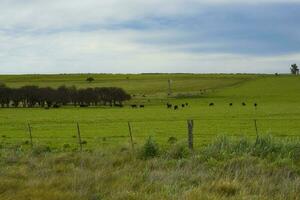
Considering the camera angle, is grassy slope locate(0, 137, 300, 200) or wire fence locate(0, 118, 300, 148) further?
wire fence locate(0, 118, 300, 148)

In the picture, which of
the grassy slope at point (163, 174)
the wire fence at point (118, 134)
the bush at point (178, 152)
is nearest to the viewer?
the grassy slope at point (163, 174)

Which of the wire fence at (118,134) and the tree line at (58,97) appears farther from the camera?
the tree line at (58,97)

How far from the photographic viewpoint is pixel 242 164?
14.2 meters

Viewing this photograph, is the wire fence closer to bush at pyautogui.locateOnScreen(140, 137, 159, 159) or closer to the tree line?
bush at pyautogui.locateOnScreen(140, 137, 159, 159)

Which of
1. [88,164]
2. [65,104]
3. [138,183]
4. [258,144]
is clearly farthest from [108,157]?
[65,104]

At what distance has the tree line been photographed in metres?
110

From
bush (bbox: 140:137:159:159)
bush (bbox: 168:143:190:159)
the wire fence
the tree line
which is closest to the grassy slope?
bush (bbox: 168:143:190:159)

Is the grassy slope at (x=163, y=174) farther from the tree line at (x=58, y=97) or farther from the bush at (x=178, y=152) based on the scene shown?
the tree line at (x=58, y=97)

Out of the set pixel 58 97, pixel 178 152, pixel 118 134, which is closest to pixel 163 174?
pixel 178 152

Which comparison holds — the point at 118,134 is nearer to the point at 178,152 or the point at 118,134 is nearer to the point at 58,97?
the point at 178,152

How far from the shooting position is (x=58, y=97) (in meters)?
112

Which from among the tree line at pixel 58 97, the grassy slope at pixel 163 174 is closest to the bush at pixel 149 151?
the grassy slope at pixel 163 174

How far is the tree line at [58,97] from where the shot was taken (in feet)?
362

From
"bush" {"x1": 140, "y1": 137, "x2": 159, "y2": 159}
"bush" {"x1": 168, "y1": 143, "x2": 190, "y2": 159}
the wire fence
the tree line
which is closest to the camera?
"bush" {"x1": 168, "y1": 143, "x2": 190, "y2": 159}
